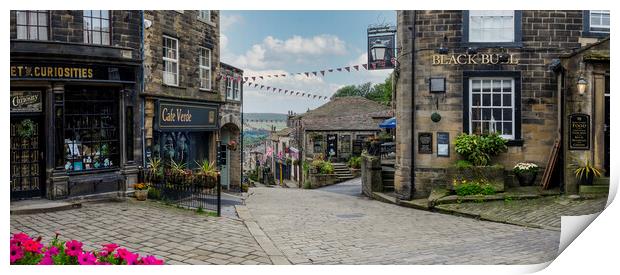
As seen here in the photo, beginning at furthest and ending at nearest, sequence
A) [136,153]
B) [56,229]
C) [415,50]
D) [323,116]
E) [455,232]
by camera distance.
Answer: [323,116], [415,50], [136,153], [455,232], [56,229]

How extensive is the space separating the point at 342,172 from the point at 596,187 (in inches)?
521

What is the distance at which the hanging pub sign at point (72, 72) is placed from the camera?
20.6 ft

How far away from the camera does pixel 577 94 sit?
7.34 metres

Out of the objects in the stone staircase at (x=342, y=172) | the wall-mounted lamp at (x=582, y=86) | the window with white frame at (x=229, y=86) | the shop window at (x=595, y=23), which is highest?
the shop window at (x=595, y=23)

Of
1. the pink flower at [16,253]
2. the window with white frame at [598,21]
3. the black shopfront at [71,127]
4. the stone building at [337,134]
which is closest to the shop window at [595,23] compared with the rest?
the window with white frame at [598,21]

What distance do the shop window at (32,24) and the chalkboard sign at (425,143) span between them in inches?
219

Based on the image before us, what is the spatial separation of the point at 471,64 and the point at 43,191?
627 centimetres

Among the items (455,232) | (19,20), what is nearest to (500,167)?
(455,232)

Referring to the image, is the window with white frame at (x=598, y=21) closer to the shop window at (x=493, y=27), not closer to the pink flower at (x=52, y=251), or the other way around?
the shop window at (x=493, y=27)

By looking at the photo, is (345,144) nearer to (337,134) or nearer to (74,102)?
(337,134)

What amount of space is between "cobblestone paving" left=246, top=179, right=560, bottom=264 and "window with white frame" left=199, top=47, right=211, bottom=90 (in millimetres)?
2211

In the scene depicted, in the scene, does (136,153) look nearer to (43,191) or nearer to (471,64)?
(43,191)

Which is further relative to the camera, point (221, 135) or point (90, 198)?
point (221, 135)

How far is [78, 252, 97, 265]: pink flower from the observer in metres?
4.62
